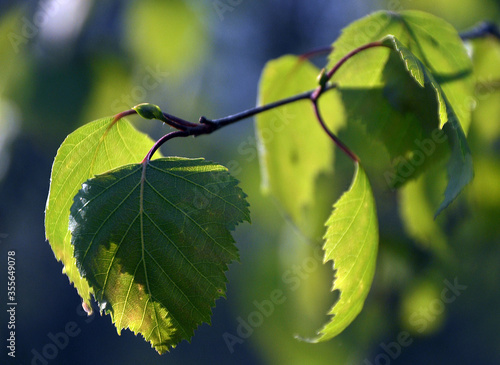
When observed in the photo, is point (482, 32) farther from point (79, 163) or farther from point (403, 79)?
point (79, 163)

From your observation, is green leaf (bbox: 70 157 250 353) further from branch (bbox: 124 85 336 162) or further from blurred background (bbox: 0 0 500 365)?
blurred background (bbox: 0 0 500 365)

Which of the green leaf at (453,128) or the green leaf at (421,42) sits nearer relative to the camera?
the green leaf at (453,128)

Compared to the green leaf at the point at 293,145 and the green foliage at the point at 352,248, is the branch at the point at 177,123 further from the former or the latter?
the green leaf at the point at 293,145

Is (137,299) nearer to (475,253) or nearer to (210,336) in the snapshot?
(475,253)

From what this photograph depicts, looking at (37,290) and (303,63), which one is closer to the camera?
(303,63)

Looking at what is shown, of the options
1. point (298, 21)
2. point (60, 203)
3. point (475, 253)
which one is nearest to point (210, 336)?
point (298, 21)

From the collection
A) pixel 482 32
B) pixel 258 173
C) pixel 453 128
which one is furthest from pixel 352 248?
pixel 258 173

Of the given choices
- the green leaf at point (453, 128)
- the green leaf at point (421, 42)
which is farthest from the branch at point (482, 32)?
the green leaf at point (453, 128)
